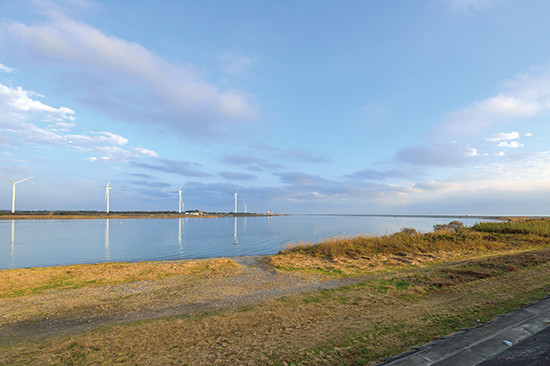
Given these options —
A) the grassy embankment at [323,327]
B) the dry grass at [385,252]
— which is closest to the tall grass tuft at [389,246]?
the dry grass at [385,252]

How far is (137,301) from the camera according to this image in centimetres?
Answer: 1039

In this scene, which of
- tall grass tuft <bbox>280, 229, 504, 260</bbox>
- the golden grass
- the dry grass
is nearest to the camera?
the golden grass

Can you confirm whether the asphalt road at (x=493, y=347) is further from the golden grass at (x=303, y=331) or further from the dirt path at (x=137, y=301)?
the dirt path at (x=137, y=301)

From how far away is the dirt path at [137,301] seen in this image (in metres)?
8.10

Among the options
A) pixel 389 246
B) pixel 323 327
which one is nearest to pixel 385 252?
pixel 389 246

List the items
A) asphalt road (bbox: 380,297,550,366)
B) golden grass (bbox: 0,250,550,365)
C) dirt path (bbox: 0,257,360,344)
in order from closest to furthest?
asphalt road (bbox: 380,297,550,366) → golden grass (bbox: 0,250,550,365) → dirt path (bbox: 0,257,360,344)

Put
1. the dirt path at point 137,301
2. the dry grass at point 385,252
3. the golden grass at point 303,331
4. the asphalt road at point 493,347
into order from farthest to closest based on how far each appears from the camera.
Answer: the dry grass at point 385,252
the dirt path at point 137,301
the golden grass at point 303,331
the asphalt road at point 493,347

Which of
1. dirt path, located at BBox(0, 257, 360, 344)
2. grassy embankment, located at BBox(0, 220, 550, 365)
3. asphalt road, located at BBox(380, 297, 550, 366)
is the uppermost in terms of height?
asphalt road, located at BBox(380, 297, 550, 366)

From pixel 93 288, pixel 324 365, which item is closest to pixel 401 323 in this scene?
pixel 324 365

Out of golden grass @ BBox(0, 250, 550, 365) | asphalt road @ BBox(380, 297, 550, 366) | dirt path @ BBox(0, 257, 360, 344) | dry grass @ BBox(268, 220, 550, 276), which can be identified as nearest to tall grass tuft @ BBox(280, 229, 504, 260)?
dry grass @ BBox(268, 220, 550, 276)

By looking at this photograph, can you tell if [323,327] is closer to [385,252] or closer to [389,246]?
[385,252]

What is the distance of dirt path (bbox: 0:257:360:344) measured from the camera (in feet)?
26.6

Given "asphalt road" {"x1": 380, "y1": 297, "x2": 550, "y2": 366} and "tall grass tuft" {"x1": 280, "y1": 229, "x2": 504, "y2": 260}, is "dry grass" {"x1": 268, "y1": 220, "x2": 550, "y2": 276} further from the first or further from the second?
"asphalt road" {"x1": 380, "y1": 297, "x2": 550, "y2": 366}

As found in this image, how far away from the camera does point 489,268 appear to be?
44.0 ft
